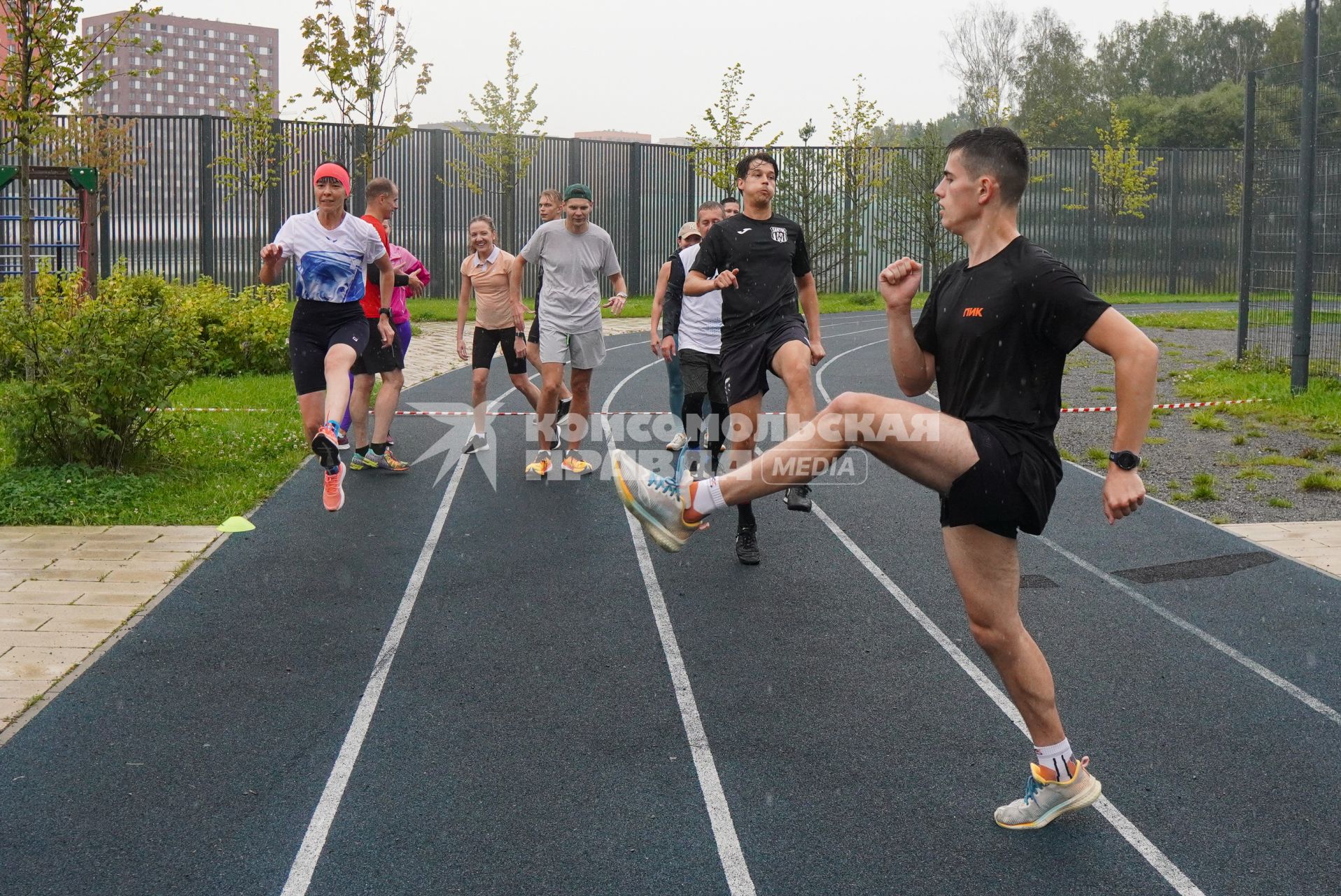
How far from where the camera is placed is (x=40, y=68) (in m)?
10.3

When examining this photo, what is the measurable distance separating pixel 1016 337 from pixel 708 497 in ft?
3.35

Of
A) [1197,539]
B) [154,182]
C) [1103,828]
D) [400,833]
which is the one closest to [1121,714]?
[1103,828]

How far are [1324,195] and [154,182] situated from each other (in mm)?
24401

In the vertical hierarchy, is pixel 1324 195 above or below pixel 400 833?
above

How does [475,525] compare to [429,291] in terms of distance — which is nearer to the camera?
[475,525]

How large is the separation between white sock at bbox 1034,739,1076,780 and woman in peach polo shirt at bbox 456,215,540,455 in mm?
7615

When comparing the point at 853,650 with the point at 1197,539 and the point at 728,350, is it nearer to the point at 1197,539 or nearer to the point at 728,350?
the point at 728,350

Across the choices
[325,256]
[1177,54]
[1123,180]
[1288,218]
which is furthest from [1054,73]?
[325,256]

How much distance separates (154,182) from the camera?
29203 mm

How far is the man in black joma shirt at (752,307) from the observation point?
23.8 feet

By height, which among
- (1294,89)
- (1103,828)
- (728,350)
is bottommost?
(1103,828)

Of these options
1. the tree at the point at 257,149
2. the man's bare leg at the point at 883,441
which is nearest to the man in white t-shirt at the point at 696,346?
the man's bare leg at the point at 883,441

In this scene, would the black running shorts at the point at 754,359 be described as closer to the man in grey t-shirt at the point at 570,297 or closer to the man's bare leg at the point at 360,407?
the man in grey t-shirt at the point at 570,297

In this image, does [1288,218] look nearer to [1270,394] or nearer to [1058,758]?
[1270,394]
